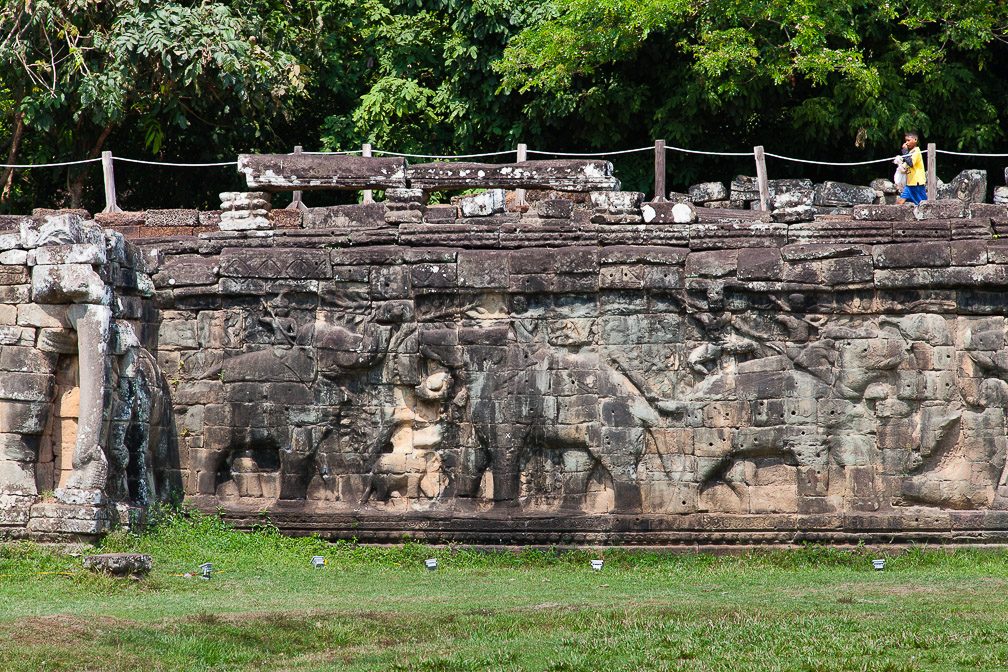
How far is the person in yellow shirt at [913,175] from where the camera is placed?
1633 centimetres

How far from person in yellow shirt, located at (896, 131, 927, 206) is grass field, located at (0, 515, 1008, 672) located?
556 cm

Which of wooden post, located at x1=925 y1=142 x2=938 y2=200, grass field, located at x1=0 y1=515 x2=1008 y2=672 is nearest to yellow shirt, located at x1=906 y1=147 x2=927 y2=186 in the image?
wooden post, located at x1=925 y1=142 x2=938 y2=200

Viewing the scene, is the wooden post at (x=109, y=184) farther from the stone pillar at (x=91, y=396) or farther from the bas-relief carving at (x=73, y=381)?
the stone pillar at (x=91, y=396)

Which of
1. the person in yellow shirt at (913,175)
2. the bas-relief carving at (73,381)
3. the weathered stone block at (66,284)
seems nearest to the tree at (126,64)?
the bas-relief carving at (73,381)

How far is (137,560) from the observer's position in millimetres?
11406

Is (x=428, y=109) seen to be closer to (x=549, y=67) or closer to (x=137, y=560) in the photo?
(x=549, y=67)

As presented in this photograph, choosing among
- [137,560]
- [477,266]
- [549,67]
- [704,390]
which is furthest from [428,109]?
[137,560]

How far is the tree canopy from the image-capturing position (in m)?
19.2

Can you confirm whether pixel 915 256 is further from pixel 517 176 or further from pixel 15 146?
pixel 15 146

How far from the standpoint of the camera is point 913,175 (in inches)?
648

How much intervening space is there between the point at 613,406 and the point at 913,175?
6263 millimetres

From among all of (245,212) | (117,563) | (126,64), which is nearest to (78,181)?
(126,64)

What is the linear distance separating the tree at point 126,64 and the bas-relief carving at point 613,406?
713cm

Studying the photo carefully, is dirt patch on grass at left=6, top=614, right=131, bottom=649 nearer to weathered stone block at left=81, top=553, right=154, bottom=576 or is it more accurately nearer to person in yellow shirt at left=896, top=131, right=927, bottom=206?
weathered stone block at left=81, top=553, right=154, bottom=576
